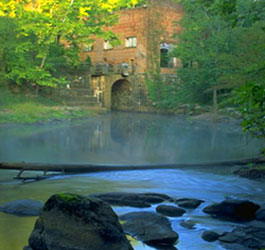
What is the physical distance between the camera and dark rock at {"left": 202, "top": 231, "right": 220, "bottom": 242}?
278 inches

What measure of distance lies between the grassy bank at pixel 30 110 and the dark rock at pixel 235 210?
2126 centimetres

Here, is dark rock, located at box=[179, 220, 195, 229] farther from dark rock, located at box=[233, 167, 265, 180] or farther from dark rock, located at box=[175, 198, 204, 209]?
dark rock, located at box=[233, 167, 265, 180]

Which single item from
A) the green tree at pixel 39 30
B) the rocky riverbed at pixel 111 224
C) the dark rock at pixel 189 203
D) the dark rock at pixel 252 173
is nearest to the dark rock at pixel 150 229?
the rocky riverbed at pixel 111 224

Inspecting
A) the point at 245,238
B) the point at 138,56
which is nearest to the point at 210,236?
the point at 245,238

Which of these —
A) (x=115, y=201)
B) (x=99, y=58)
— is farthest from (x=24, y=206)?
(x=99, y=58)

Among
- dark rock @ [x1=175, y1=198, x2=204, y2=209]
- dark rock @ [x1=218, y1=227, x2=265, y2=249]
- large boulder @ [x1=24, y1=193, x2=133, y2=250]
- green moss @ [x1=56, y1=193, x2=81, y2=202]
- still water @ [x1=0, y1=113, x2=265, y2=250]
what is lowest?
still water @ [x1=0, y1=113, x2=265, y2=250]

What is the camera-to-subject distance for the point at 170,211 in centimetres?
847

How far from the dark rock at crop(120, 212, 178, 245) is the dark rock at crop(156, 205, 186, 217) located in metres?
0.72

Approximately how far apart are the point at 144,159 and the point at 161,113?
76.4 ft

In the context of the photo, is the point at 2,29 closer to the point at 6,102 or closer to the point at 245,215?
the point at 6,102

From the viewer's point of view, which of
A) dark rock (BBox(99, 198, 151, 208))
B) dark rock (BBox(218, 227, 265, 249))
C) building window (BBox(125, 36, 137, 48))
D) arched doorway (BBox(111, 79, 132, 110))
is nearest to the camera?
dark rock (BBox(218, 227, 265, 249))

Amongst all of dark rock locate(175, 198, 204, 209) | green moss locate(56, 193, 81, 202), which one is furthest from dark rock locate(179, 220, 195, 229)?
green moss locate(56, 193, 81, 202)

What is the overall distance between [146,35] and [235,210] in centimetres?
3326

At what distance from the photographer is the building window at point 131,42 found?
41406 mm
